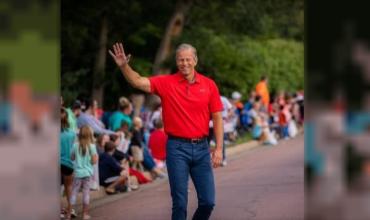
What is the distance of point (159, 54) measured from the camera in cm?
2322

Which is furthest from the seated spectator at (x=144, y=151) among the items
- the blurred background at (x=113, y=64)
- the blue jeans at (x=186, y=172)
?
the blue jeans at (x=186, y=172)

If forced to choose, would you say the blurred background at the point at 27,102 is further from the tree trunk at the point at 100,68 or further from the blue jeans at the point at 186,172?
the tree trunk at the point at 100,68

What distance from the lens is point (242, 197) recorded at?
10594mm

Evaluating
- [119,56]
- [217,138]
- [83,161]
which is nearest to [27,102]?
[119,56]

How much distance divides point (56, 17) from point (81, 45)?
20.4 m

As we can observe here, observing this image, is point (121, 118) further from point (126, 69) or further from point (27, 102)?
point (27, 102)

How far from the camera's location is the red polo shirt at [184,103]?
566 cm

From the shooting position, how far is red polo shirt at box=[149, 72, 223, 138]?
18.6 feet

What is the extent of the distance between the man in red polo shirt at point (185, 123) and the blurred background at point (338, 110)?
3.94 meters

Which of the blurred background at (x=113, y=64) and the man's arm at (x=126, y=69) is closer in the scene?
the blurred background at (x=113, y=64)

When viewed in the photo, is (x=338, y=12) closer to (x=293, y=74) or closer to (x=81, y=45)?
(x=81, y=45)

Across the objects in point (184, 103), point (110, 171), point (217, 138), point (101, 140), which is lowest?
point (110, 171)

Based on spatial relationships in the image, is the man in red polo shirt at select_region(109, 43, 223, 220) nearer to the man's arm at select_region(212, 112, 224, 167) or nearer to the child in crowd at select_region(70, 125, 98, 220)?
the man's arm at select_region(212, 112, 224, 167)

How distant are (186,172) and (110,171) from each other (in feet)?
17.7
